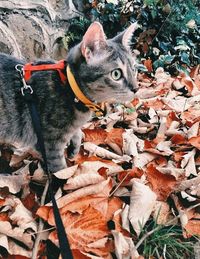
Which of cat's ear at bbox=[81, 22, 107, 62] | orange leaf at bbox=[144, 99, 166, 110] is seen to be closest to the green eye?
cat's ear at bbox=[81, 22, 107, 62]

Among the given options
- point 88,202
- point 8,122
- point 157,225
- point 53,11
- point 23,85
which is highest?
point 53,11

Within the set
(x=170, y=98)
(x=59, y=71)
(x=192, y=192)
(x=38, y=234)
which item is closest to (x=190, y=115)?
(x=170, y=98)

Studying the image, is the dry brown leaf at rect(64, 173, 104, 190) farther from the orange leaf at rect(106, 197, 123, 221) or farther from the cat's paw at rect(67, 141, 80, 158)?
the cat's paw at rect(67, 141, 80, 158)

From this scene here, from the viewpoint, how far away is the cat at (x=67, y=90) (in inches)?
86.8

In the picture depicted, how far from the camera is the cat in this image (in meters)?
2.21

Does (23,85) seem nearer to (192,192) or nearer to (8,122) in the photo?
(8,122)

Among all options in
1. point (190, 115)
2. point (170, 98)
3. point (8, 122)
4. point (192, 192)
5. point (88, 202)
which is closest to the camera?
point (88, 202)

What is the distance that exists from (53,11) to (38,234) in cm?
276

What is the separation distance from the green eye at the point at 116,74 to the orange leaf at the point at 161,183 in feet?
1.79

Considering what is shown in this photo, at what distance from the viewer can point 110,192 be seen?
213cm

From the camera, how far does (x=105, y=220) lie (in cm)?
196

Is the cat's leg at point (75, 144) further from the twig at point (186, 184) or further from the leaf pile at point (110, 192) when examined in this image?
the twig at point (186, 184)

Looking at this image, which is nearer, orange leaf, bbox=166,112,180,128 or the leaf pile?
the leaf pile

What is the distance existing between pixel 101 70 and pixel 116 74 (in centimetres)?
10
